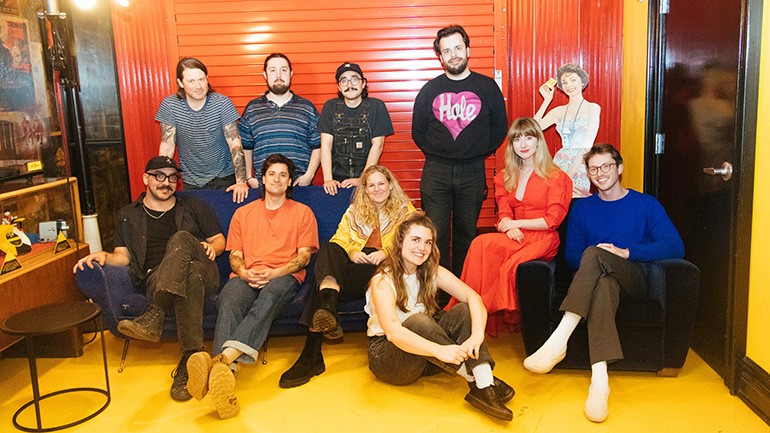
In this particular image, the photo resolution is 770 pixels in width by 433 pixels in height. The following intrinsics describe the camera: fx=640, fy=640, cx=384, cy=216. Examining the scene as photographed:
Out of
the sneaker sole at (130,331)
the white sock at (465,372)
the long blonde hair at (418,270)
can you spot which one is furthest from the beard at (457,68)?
the sneaker sole at (130,331)

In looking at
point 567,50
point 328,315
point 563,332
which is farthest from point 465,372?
point 567,50

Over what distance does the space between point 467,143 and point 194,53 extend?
222 cm

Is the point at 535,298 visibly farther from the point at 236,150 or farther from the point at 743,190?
the point at 236,150

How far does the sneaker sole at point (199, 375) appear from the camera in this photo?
2.69 metres

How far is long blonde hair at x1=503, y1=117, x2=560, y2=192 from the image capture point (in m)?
3.41

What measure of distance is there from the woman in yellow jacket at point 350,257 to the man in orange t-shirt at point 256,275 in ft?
0.55

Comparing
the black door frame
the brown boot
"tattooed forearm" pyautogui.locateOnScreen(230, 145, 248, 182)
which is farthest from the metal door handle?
the brown boot

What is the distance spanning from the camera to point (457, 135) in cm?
377

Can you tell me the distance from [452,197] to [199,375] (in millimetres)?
1837

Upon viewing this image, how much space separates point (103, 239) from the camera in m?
4.59

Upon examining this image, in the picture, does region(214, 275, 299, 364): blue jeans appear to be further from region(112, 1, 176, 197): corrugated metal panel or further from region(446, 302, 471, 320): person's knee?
region(112, 1, 176, 197): corrugated metal panel

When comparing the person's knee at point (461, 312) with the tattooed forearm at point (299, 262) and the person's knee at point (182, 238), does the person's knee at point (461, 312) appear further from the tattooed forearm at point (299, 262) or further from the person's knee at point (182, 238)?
the person's knee at point (182, 238)

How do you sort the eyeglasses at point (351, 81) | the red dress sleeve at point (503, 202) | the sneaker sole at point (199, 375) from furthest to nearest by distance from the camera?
the eyeglasses at point (351, 81) → the red dress sleeve at point (503, 202) → the sneaker sole at point (199, 375)

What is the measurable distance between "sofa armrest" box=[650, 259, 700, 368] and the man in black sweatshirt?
120cm
